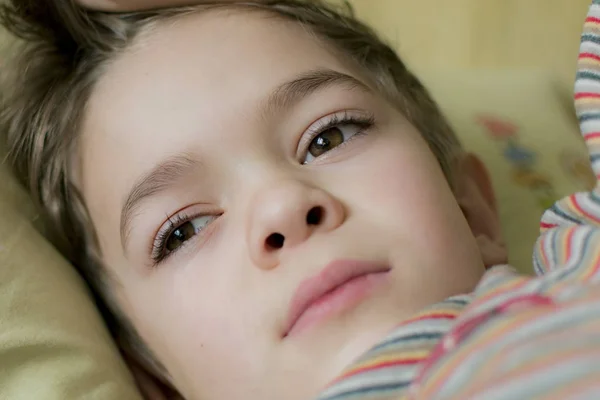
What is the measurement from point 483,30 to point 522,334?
3.90 ft

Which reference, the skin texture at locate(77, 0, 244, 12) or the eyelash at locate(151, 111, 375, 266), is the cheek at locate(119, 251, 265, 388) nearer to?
the eyelash at locate(151, 111, 375, 266)

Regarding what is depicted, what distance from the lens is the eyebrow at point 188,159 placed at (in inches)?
26.3

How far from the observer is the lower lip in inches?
22.4

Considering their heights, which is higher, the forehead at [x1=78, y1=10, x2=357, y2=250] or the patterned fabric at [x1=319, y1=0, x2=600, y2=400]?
the forehead at [x1=78, y1=10, x2=357, y2=250]

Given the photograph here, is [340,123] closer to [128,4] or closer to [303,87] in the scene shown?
[303,87]

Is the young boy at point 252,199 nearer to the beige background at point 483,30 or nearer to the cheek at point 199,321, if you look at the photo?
the cheek at point 199,321

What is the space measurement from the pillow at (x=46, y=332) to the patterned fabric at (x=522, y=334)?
0.28m

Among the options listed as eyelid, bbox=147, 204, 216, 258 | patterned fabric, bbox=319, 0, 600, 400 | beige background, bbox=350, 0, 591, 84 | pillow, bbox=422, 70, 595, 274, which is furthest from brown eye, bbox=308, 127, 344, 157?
beige background, bbox=350, 0, 591, 84

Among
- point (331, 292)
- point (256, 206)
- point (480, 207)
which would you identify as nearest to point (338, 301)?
point (331, 292)

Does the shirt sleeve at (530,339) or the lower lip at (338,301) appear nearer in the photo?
the shirt sleeve at (530,339)

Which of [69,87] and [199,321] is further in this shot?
[69,87]

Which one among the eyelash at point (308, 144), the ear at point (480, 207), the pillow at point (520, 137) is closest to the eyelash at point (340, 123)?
the eyelash at point (308, 144)

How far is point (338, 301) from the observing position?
57 cm

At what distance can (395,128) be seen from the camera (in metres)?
0.73
